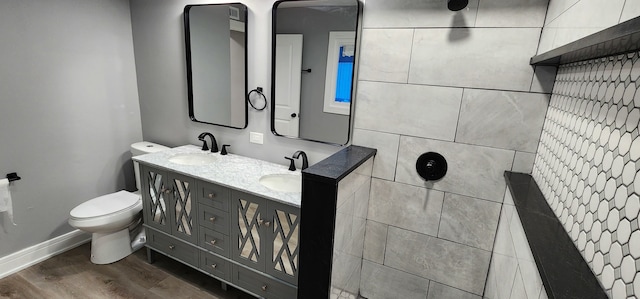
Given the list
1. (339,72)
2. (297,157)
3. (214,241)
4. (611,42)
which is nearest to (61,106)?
(214,241)

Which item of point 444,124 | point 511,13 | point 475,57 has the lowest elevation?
point 444,124

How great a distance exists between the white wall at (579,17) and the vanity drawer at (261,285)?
67.6 inches

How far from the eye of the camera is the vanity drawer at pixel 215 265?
201cm

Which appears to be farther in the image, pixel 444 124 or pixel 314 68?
pixel 314 68

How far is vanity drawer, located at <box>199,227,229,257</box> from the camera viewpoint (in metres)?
1.96

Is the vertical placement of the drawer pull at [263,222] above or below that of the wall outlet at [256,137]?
below

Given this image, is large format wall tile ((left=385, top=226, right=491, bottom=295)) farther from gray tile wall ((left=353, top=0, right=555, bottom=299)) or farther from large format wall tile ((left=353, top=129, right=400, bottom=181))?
large format wall tile ((left=353, top=129, right=400, bottom=181))

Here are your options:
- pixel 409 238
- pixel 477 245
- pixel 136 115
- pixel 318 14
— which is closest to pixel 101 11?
pixel 136 115

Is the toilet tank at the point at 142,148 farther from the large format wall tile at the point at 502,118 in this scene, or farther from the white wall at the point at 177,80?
the large format wall tile at the point at 502,118

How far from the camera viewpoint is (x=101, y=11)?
2443 mm

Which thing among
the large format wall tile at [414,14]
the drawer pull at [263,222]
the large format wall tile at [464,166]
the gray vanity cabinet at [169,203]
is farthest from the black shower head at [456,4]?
the gray vanity cabinet at [169,203]

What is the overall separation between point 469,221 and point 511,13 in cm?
105

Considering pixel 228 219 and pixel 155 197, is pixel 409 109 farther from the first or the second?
pixel 155 197

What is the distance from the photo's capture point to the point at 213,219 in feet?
6.42
